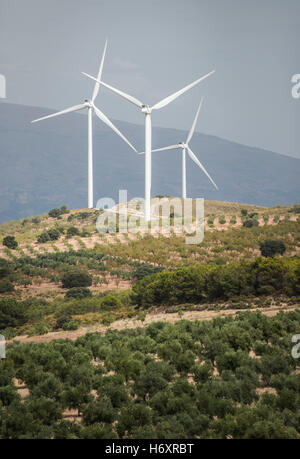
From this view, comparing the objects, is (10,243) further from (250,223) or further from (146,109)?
(250,223)

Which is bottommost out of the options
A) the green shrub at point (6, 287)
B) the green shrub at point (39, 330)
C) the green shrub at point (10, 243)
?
the green shrub at point (39, 330)

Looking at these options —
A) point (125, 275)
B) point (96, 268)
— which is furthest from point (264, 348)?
point (96, 268)

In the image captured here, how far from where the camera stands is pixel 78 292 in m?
42.4

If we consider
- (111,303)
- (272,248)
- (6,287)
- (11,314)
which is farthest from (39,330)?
(272,248)

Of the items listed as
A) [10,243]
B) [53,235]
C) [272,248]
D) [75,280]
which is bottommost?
[75,280]

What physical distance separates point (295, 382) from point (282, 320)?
30.4 feet

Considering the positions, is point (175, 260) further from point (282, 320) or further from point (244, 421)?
point (244, 421)

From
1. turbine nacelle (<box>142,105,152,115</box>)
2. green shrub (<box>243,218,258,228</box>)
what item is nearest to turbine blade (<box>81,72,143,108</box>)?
turbine nacelle (<box>142,105,152,115</box>)

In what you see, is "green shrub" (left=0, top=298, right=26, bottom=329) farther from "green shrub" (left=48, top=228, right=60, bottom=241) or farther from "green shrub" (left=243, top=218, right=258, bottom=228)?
"green shrub" (left=243, top=218, right=258, bottom=228)

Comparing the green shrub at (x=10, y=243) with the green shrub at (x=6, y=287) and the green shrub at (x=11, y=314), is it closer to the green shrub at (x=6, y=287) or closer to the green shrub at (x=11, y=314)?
the green shrub at (x=6, y=287)

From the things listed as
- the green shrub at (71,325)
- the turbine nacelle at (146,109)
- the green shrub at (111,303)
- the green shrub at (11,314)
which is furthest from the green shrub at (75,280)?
the turbine nacelle at (146,109)

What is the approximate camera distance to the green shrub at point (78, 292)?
41625 millimetres

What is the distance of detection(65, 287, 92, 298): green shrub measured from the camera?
41625mm

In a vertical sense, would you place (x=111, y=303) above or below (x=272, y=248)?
below
